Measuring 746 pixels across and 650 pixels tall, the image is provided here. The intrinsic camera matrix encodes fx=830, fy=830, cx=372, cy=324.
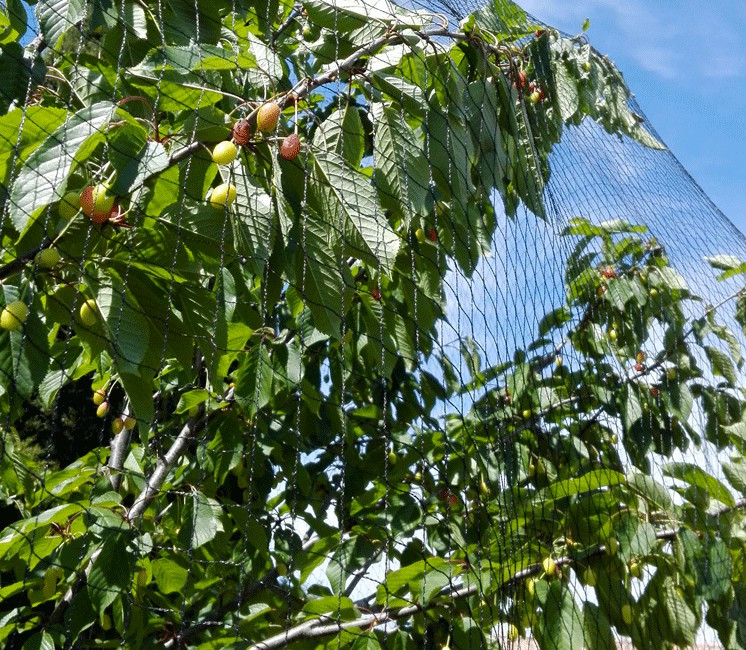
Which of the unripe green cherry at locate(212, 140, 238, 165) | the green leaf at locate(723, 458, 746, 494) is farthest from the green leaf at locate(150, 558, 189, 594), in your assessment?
the green leaf at locate(723, 458, 746, 494)

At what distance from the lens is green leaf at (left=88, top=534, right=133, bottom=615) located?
3.74 feet

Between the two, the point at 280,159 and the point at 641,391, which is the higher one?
the point at 280,159

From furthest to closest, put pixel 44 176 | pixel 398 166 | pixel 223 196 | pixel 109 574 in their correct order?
pixel 109 574 → pixel 398 166 → pixel 223 196 → pixel 44 176

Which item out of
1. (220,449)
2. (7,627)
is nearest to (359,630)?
(220,449)

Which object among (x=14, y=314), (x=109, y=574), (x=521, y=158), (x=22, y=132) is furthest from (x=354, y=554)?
(x=22, y=132)

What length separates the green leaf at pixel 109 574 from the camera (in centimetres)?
114

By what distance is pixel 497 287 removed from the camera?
1.34 meters

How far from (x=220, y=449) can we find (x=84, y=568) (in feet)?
1.14

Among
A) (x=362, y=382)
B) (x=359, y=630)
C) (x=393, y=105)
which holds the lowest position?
(x=359, y=630)

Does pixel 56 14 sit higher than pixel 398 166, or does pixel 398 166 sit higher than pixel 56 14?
pixel 56 14

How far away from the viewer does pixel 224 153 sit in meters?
0.90

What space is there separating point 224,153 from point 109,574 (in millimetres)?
622

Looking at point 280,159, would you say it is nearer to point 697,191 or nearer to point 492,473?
point 492,473

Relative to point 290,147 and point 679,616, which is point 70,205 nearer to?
point 290,147
